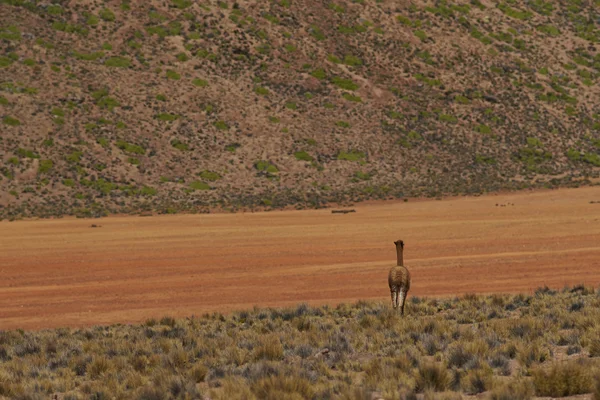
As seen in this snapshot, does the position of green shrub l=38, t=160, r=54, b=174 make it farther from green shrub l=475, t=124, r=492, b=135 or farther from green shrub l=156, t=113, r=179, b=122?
green shrub l=475, t=124, r=492, b=135

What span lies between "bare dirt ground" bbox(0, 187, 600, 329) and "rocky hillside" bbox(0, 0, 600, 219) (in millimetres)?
12444

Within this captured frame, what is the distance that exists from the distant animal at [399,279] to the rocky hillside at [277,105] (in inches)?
1608

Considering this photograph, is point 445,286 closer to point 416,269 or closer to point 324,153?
point 416,269

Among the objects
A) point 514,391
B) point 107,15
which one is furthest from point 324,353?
point 107,15

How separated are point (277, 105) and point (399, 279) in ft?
189

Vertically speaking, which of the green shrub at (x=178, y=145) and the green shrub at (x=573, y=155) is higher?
the green shrub at (x=178, y=145)

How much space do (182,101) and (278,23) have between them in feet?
44.3

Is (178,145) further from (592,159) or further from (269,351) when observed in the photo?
(269,351)

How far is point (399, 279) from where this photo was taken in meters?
17.0

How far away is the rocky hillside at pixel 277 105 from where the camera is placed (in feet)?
210

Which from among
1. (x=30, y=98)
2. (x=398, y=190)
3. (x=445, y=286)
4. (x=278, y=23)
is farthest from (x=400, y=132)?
(x=445, y=286)

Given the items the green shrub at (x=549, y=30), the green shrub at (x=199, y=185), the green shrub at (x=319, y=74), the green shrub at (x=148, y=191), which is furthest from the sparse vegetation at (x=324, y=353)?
the green shrub at (x=549, y=30)

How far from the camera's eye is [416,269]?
95.3 feet

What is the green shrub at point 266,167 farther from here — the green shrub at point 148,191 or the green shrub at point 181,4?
the green shrub at point 181,4
